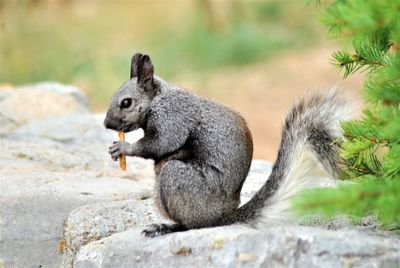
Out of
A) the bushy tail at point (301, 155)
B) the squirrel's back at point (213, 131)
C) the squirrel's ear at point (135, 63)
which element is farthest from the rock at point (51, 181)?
the bushy tail at point (301, 155)

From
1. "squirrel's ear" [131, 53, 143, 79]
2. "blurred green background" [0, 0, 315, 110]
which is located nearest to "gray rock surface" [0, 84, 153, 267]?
"squirrel's ear" [131, 53, 143, 79]

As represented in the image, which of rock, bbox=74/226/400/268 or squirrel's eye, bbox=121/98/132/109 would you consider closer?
rock, bbox=74/226/400/268

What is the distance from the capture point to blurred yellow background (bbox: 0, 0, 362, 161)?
13.6 m

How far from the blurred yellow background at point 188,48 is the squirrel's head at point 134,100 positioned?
19.3ft

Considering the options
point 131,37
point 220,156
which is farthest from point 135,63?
point 131,37

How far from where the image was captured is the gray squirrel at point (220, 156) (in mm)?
4801

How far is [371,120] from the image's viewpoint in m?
4.09

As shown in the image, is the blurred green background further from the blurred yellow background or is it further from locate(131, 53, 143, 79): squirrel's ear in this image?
locate(131, 53, 143, 79): squirrel's ear

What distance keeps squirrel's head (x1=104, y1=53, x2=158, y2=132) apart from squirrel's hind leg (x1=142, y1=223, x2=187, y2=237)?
2.07 ft

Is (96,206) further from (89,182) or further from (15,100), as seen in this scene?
(15,100)

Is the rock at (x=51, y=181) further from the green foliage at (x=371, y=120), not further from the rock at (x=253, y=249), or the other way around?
the green foliage at (x=371, y=120)

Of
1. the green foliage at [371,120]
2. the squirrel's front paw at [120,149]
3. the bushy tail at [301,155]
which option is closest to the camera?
the green foliage at [371,120]

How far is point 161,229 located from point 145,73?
3.01 ft

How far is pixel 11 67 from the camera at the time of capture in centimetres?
1337
